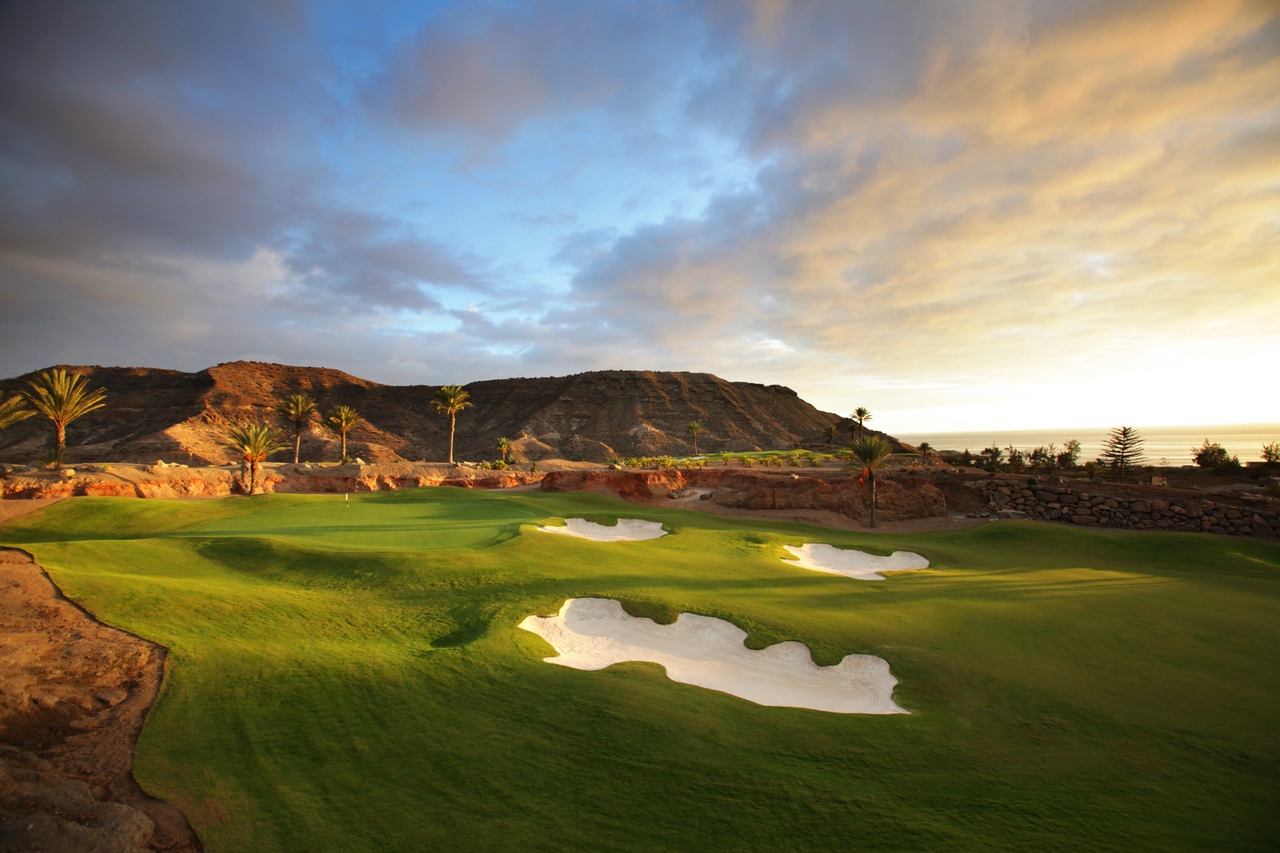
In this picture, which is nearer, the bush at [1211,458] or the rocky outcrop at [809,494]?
the rocky outcrop at [809,494]

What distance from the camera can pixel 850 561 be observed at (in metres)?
19.3

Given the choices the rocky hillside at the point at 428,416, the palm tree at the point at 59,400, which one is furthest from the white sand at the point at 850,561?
the rocky hillside at the point at 428,416

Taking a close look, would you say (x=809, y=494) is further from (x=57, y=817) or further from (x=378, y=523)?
(x=57, y=817)

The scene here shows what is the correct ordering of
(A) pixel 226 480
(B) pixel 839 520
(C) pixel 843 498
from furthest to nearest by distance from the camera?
(A) pixel 226 480, (C) pixel 843 498, (B) pixel 839 520

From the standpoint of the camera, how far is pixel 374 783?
4887 mm

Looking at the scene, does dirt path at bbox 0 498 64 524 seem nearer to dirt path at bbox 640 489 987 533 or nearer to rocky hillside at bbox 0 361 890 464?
dirt path at bbox 640 489 987 533

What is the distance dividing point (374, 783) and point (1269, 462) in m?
50.8

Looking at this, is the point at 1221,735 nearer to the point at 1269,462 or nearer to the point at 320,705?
the point at 320,705

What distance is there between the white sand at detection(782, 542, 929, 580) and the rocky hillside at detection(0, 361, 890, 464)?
2128 inches

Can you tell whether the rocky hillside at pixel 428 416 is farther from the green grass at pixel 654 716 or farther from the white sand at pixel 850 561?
the green grass at pixel 654 716

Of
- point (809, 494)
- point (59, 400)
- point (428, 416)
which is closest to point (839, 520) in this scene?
point (809, 494)

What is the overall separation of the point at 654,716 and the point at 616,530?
15.3m

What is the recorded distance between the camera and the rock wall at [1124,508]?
77.3 ft

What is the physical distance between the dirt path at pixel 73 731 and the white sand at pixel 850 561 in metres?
→ 15.9
